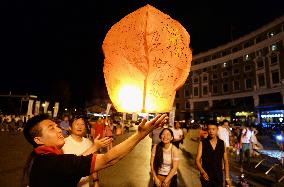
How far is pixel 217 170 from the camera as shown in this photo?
505 centimetres

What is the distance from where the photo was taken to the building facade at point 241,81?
39.5m

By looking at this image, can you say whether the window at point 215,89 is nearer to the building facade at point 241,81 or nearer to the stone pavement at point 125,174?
the building facade at point 241,81

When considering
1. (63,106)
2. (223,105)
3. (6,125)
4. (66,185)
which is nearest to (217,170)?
(66,185)

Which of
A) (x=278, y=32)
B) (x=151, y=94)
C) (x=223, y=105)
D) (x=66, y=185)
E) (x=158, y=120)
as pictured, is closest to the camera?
(x=158, y=120)

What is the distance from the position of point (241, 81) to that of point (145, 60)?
159 feet

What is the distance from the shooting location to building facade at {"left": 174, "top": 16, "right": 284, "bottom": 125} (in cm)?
3947

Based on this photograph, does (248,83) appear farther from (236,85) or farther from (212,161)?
(212,161)

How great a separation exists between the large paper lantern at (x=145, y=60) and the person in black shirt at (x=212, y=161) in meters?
2.71

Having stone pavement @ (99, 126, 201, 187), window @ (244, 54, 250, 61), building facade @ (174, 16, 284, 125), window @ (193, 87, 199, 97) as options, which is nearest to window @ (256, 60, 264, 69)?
building facade @ (174, 16, 284, 125)

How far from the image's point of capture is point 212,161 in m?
5.07

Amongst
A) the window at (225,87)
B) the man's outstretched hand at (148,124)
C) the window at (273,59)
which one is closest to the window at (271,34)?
the window at (273,59)

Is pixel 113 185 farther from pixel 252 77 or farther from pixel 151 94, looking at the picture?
pixel 252 77

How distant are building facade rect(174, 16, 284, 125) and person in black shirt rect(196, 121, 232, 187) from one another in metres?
36.5

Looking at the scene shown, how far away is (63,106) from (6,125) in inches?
737
